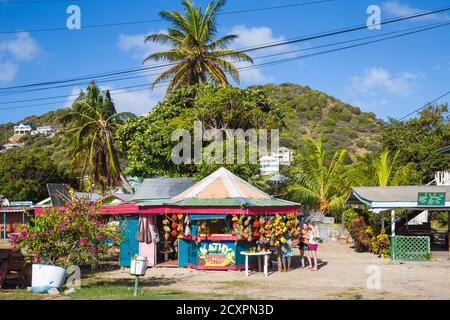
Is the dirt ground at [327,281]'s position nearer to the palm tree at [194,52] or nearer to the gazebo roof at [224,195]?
the gazebo roof at [224,195]

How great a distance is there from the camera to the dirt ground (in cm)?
1383

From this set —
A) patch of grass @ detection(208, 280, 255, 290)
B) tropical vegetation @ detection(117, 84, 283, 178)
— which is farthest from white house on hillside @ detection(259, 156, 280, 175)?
patch of grass @ detection(208, 280, 255, 290)

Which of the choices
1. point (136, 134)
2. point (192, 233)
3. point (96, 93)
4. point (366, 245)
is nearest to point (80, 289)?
point (192, 233)

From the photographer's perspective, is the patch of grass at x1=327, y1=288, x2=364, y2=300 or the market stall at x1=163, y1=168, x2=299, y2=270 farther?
the market stall at x1=163, y1=168, x2=299, y2=270

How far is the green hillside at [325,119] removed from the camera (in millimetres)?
82750

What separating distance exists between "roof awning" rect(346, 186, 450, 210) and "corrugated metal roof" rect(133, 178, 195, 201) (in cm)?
780

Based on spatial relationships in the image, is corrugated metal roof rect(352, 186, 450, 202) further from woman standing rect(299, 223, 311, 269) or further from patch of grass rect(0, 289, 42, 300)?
patch of grass rect(0, 289, 42, 300)

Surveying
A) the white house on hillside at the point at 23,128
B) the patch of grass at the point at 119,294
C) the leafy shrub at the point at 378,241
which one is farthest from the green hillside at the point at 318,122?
the patch of grass at the point at 119,294

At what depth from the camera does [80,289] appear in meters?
14.0

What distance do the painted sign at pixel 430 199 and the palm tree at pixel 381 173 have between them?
9313 mm

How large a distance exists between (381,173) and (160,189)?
13386 mm

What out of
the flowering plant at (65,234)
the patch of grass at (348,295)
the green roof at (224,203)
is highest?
the green roof at (224,203)
